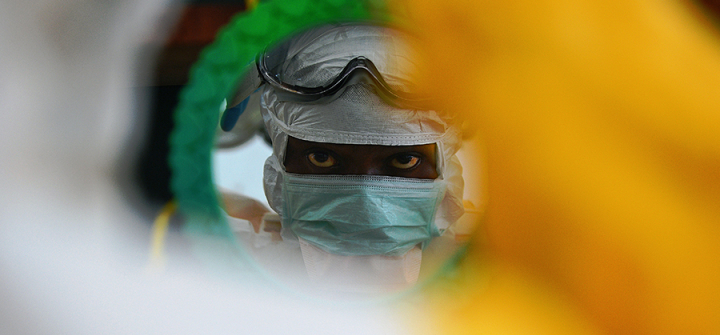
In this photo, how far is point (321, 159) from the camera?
1.02 metres

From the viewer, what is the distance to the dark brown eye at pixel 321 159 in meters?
1.01

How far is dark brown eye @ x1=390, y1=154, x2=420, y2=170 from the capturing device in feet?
3.31

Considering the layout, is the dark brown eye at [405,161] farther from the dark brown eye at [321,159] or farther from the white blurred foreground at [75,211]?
the white blurred foreground at [75,211]

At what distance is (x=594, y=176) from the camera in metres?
0.29

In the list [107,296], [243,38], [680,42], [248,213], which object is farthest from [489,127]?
[248,213]

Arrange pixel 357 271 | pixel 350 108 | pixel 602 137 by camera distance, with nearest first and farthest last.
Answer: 1. pixel 602 137
2. pixel 350 108
3. pixel 357 271

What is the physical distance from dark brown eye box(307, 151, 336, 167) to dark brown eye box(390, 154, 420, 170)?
0.14 m

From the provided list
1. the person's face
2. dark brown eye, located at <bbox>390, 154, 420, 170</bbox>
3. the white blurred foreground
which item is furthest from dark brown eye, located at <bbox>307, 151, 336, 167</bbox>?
the white blurred foreground

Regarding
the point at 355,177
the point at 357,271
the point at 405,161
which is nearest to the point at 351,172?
the point at 355,177

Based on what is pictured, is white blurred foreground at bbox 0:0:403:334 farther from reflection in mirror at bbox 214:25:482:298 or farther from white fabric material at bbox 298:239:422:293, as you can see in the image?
white fabric material at bbox 298:239:422:293

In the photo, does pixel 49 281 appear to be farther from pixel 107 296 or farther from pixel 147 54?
pixel 147 54

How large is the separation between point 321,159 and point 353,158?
80 millimetres

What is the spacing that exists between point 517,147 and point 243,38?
70 cm

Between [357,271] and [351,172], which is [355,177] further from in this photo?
[357,271]
